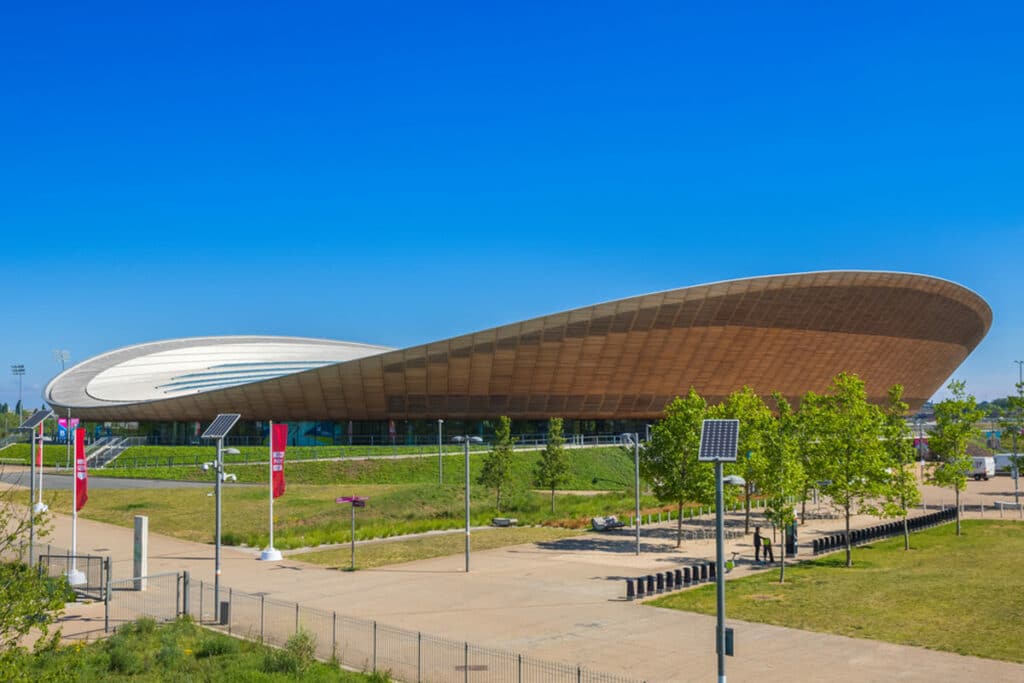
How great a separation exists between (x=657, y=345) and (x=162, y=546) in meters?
48.2

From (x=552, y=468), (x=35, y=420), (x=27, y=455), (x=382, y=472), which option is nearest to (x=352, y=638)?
(x=35, y=420)

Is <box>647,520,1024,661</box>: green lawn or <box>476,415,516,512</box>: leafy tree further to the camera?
<box>476,415,516,512</box>: leafy tree

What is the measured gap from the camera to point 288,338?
121 meters

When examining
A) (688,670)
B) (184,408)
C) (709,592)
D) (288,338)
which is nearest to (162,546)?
(709,592)

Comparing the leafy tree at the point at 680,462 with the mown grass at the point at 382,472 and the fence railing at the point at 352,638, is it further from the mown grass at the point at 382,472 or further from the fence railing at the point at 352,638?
the fence railing at the point at 352,638

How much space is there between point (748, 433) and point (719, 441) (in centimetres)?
3060

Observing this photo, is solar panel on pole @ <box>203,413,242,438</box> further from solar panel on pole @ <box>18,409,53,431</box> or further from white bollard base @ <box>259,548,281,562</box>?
white bollard base @ <box>259,548,281,562</box>

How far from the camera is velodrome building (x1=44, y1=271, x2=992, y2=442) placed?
73188 millimetres

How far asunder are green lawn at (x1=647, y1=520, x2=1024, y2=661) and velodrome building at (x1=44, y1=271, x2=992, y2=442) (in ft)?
123

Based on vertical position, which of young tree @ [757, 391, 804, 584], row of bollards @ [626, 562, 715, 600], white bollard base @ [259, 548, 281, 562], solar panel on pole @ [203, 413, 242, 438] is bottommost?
white bollard base @ [259, 548, 281, 562]

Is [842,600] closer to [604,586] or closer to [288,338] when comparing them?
[604,586]

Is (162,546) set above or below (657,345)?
below

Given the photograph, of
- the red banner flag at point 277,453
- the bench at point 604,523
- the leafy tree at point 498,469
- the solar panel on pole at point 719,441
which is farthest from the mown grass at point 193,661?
the leafy tree at point 498,469

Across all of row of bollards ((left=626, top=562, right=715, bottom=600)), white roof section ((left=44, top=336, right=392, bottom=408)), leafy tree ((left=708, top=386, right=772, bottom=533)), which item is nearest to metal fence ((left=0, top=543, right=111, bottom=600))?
row of bollards ((left=626, top=562, right=715, bottom=600))
